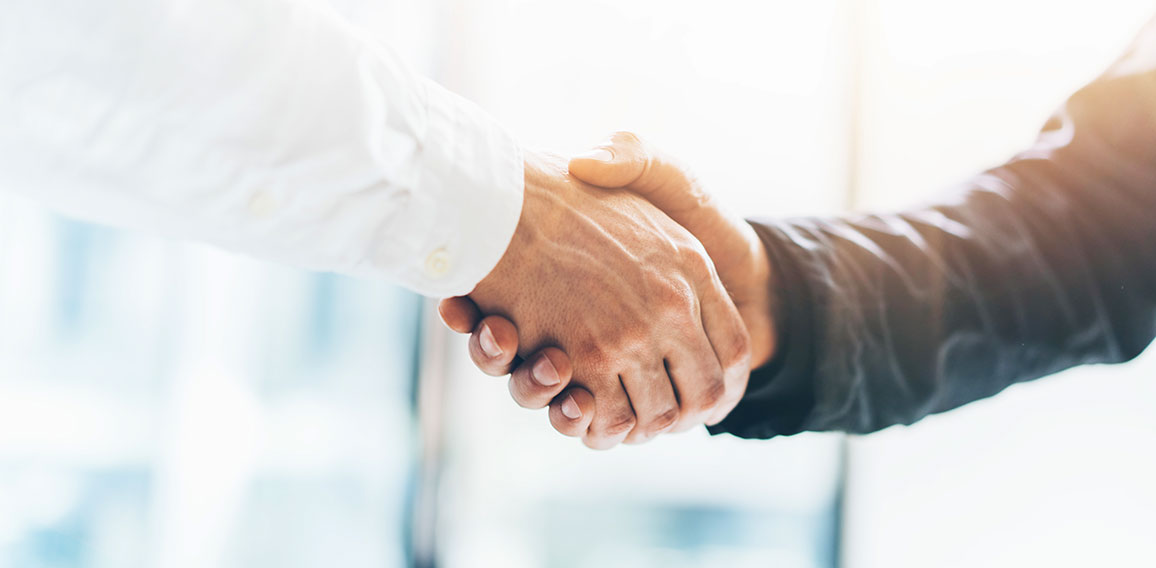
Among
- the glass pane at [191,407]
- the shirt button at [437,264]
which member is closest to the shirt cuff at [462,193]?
the shirt button at [437,264]

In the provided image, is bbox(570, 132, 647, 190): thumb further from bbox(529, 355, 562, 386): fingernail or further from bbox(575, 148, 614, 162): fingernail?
bbox(529, 355, 562, 386): fingernail

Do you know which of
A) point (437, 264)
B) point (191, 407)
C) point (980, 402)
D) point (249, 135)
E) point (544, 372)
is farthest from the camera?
point (980, 402)

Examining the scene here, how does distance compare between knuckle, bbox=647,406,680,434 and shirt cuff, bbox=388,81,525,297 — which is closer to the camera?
shirt cuff, bbox=388,81,525,297

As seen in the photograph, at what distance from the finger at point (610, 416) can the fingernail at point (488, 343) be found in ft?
0.38

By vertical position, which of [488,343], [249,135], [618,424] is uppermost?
[249,135]

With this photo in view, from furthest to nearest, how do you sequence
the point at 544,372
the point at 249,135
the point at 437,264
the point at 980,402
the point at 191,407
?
the point at 980,402, the point at 191,407, the point at 544,372, the point at 437,264, the point at 249,135

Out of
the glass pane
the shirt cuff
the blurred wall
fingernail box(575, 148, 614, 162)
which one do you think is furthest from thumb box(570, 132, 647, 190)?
the glass pane

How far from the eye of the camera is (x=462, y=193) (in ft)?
1.77

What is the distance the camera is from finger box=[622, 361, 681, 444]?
0.72 metres

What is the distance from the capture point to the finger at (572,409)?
0.70 metres

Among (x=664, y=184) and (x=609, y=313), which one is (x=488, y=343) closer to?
(x=609, y=313)

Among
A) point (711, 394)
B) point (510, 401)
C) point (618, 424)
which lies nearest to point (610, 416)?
point (618, 424)

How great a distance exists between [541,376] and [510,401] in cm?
86

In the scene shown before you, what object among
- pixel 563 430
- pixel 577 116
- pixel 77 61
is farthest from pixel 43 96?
pixel 577 116
